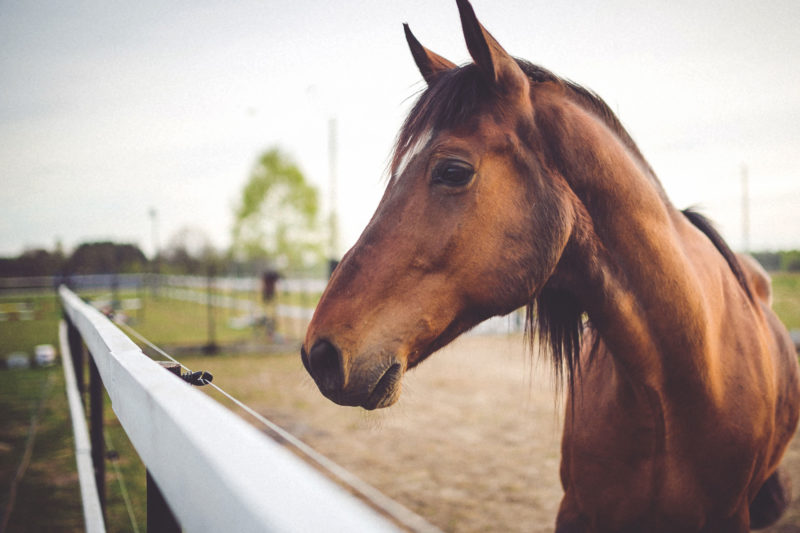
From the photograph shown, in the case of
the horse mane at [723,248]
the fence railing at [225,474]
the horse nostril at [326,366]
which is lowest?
the horse nostril at [326,366]

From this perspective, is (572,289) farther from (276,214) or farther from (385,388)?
(276,214)

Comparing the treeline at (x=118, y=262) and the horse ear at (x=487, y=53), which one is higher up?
the horse ear at (x=487, y=53)

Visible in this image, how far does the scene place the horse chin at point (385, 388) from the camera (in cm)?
128

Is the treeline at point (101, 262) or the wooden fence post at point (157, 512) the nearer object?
the wooden fence post at point (157, 512)

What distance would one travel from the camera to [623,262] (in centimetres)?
155

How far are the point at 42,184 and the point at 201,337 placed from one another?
6.41 m

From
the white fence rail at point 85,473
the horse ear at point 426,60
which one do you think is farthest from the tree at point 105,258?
the horse ear at point 426,60

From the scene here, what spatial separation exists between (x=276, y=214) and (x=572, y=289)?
98.6ft

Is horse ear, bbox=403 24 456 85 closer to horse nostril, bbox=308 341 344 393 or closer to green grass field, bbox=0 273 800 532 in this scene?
horse nostril, bbox=308 341 344 393

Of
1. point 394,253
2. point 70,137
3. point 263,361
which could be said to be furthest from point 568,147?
point 263,361

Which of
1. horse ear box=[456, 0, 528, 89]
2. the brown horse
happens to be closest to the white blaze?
the brown horse

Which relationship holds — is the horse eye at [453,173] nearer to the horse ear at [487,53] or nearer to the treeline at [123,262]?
the horse ear at [487,53]

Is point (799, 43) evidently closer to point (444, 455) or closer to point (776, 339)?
point (776, 339)

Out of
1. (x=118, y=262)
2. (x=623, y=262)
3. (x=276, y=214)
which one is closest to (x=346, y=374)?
(x=623, y=262)
